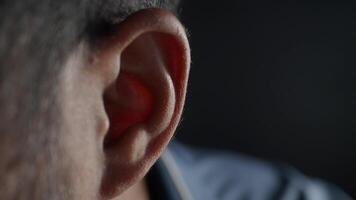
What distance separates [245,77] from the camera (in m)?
1.05

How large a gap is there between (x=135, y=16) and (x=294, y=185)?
48 centimetres

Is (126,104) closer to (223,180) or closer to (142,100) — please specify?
(142,100)

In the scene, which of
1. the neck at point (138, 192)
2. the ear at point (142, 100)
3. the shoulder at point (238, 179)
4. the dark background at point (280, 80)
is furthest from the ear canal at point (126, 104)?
the dark background at point (280, 80)

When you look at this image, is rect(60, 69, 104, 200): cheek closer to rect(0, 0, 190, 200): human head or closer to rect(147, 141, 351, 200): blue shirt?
rect(0, 0, 190, 200): human head

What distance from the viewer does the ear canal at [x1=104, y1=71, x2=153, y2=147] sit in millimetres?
520

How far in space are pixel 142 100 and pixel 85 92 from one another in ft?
0.20

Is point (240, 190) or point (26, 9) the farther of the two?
point (240, 190)

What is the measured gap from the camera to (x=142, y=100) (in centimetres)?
53

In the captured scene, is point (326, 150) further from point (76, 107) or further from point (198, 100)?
point (76, 107)

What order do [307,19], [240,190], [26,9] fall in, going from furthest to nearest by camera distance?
[307,19] < [240,190] < [26,9]

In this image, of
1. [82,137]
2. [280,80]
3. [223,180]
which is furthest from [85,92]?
[280,80]

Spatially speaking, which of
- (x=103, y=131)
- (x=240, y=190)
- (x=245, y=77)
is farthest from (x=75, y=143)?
(x=245, y=77)

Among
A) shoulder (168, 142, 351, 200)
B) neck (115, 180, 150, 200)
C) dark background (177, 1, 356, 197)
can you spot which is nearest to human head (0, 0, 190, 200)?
neck (115, 180, 150, 200)

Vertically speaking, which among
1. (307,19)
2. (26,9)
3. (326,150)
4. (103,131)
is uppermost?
(26,9)
